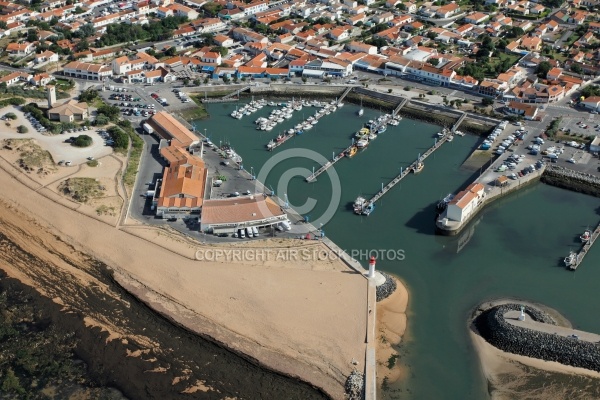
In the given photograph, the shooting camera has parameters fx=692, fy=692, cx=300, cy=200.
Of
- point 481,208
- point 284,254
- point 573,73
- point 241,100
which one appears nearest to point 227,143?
point 241,100

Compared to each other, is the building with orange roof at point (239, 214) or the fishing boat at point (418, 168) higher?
the building with orange roof at point (239, 214)

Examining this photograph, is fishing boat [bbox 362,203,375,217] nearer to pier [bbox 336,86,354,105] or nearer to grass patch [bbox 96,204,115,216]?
grass patch [bbox 96,204,115,216]

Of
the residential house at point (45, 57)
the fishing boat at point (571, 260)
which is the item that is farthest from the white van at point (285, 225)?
the residential house at point (45, 57)

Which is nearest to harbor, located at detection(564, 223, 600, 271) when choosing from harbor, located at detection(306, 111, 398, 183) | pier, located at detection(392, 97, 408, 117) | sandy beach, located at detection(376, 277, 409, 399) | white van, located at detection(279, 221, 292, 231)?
sandy beach, located at detection(376, 277, 409, 399)

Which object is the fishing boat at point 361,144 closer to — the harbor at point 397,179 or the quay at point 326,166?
the quay at point 326,166

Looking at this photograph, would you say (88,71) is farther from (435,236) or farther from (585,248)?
(585,248)
